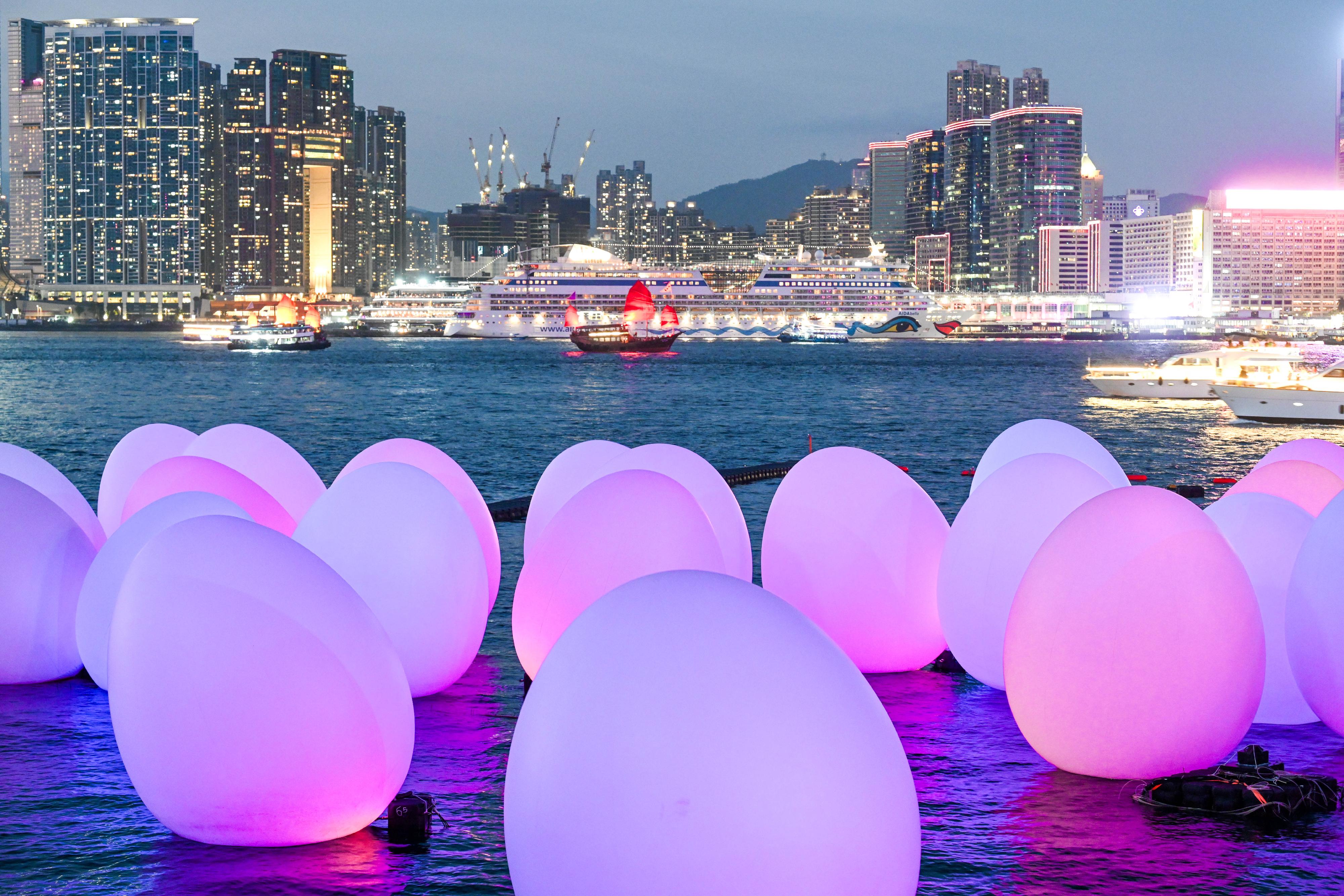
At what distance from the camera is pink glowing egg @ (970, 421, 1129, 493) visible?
49.6ft

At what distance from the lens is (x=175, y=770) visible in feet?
27.1

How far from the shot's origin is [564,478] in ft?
49.5

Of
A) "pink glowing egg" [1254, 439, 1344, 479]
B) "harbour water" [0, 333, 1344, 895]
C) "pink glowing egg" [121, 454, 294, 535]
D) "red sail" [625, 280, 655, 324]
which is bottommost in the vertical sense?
"harbour water" [0, 333, 1344, 895]

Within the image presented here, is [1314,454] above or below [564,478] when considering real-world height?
above

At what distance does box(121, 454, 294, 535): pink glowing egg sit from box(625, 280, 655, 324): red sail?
4337 inches

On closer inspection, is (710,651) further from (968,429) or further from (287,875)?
(968,429)

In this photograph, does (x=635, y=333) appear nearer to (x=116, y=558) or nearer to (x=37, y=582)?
(x=37, y=582)

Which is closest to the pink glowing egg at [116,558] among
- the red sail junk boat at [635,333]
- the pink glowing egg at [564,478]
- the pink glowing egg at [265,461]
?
the pink glowing egg at [265,461]

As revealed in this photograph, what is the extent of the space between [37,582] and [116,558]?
41.2 inches

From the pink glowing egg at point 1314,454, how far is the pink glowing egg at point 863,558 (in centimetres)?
356

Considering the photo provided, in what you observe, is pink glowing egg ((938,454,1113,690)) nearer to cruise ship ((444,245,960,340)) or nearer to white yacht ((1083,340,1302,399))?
white yacht ((1083,340,1302,399))

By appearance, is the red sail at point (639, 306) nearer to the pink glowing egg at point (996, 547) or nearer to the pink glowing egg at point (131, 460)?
the pink glowing egg at point (131, 460)

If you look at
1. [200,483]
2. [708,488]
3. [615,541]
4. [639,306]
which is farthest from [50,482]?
[639,306]

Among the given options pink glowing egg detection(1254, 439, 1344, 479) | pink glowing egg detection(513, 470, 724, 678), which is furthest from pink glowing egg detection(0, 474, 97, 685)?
pink glowing egg detection(1254, 439, 1344, 479)
